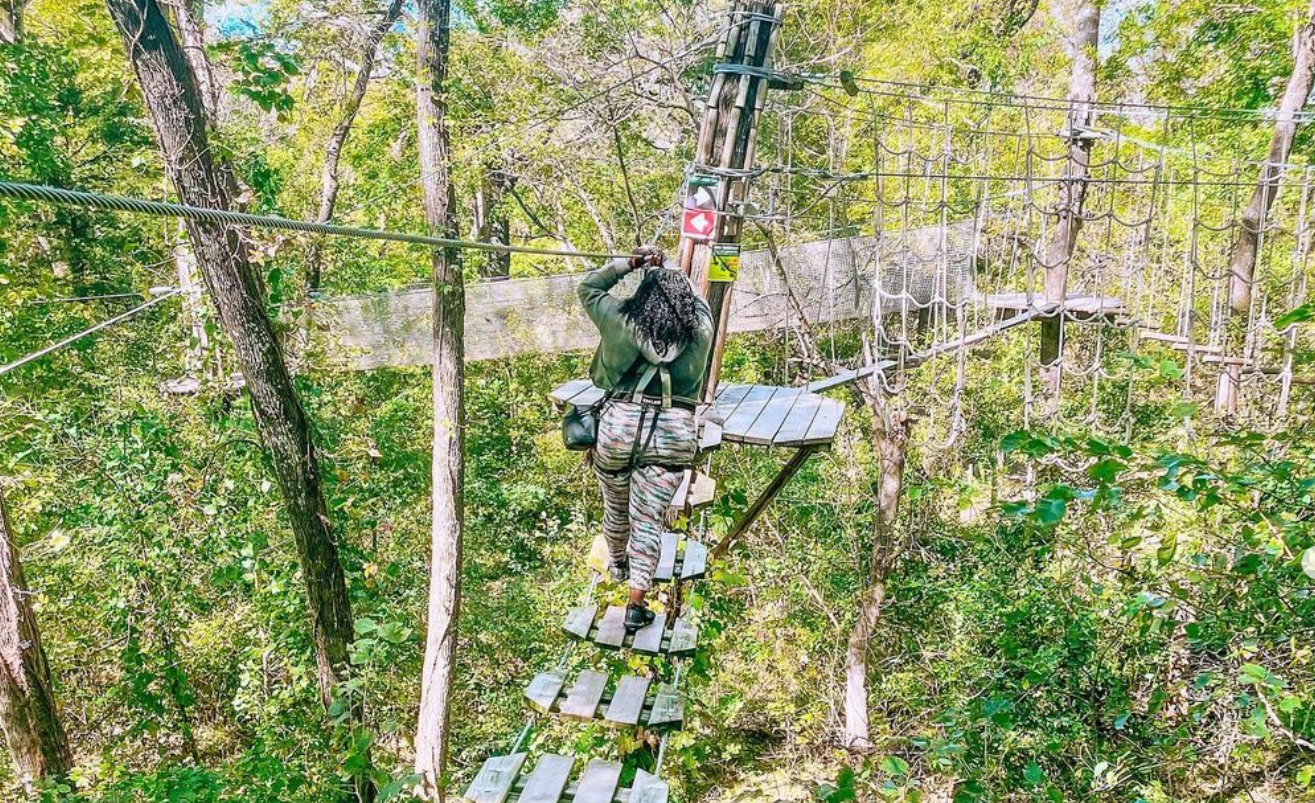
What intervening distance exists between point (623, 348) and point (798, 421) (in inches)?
34.5

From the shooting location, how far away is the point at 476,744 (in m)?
6.13

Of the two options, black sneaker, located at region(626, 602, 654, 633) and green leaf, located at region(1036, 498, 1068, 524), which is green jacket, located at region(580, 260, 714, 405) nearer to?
black sneaker, located at region(626, 602, 654, 633)

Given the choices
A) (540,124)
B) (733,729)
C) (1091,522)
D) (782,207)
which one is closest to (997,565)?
(1091,522)

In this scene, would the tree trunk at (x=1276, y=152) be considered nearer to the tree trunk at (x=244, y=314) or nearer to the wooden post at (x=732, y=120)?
the wooden post at (x=732, y=120)

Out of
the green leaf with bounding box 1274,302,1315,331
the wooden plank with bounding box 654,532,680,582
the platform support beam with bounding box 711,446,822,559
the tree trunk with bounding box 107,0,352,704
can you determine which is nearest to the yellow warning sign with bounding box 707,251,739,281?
the platform support beam with bounding box 711,446,822,559

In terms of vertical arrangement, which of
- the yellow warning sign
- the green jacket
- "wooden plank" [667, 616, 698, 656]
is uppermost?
the yellow warning sign

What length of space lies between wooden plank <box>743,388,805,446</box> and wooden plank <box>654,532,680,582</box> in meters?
0.44

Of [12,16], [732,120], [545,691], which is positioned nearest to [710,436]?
[545,691]

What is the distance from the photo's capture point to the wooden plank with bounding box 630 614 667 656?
210cm

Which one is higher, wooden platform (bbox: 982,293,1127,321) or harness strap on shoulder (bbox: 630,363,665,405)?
harness strap on shoulder (bbox: 630,363,665,405)

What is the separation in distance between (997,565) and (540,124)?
495 cm

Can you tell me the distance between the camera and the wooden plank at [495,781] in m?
1.67

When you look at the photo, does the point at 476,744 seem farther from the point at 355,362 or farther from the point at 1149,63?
the point at 1149,63

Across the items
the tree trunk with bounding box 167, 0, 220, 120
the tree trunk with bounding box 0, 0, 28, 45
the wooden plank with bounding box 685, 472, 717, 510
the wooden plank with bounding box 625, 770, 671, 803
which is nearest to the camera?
the wooden plank with bounding box 625, 770, 671, 803
